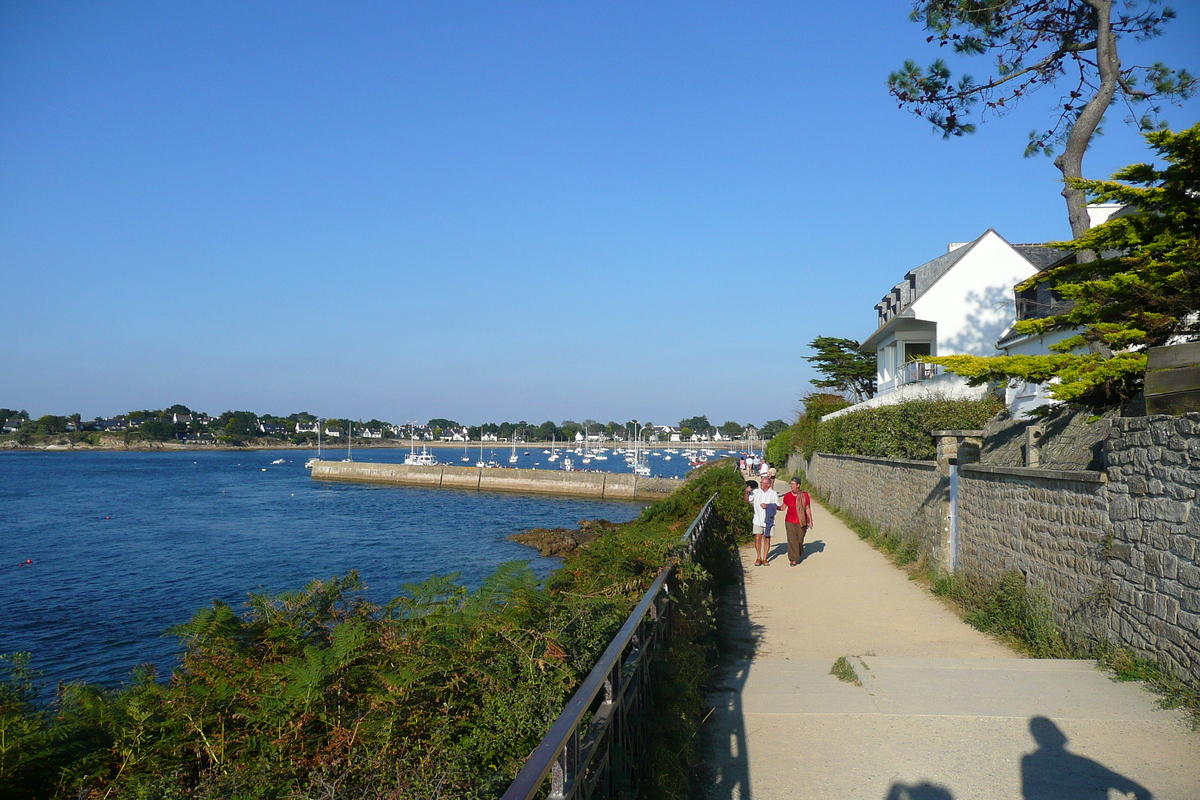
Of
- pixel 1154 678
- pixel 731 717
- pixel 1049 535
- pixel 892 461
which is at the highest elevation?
pixel 892 461

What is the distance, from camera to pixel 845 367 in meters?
55.0

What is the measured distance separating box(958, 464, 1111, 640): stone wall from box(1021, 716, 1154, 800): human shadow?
8.84ft

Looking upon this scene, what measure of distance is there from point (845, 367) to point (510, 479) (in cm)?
3306

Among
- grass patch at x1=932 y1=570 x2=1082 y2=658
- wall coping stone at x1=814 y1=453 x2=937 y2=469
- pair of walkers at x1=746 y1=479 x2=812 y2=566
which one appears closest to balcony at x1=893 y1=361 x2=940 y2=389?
wall coping stone at x1=814 y1=453 x2=937 y2=469

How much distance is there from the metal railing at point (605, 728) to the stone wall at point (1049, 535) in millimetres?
4610

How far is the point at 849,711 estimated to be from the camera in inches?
240

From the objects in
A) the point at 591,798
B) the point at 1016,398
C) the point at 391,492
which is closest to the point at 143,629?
the point at 591,798

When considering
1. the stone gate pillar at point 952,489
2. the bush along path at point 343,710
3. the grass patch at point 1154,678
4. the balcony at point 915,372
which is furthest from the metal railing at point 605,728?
the balcony at point 915,372

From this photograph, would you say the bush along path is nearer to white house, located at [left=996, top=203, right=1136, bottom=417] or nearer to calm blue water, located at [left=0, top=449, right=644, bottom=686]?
calm blue water, located at [left=0, top=449, right=644, bottom=686]

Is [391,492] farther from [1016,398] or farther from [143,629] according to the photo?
[1016,398]

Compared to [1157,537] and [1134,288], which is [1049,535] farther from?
[1134,288]

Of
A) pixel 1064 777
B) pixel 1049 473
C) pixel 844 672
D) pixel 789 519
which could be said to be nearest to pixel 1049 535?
pixel 1049 473

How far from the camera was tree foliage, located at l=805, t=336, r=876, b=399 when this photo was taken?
2156 inches

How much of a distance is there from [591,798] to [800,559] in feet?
42.1
